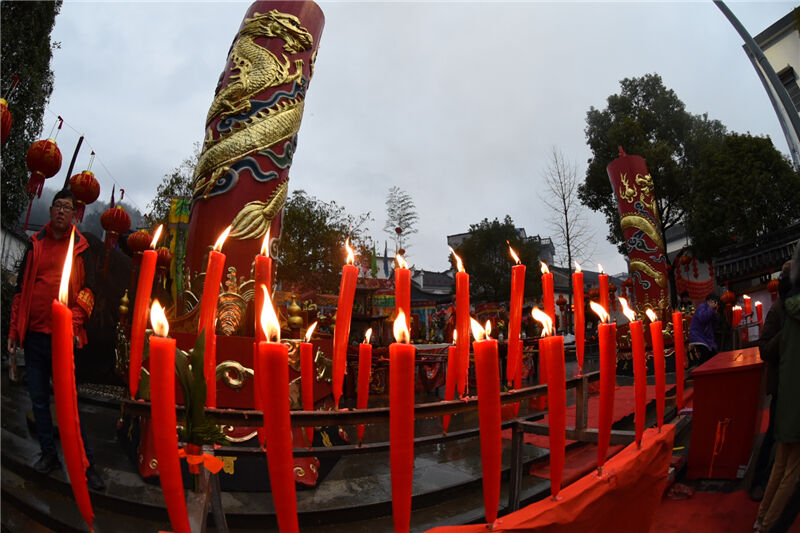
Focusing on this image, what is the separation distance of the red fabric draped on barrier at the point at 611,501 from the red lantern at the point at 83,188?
18.2ft

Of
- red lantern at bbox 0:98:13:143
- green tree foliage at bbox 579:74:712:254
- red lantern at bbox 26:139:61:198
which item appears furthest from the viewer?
green tree foliage at bbox 579:74:712:254

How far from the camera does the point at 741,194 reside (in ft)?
45.3

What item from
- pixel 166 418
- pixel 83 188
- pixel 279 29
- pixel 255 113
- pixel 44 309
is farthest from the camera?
pixel 83 188

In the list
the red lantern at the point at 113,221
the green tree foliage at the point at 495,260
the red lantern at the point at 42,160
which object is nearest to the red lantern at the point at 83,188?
the red lantern at the point at 42,160

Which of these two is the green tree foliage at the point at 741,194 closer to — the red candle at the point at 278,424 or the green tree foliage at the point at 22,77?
the red candle at the point at 278,424

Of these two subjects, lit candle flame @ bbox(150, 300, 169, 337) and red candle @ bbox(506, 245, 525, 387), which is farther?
red candle @ bbox(506, 245, 525, 387)

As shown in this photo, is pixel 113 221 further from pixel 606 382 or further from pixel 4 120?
Answer: pixel 606 382

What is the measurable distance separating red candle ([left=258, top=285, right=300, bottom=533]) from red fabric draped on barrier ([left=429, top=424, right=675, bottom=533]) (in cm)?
48

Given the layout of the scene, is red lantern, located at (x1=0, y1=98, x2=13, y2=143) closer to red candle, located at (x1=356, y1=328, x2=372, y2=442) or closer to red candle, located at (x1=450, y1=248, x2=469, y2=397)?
red candle, located at (x1=356, y1=328, x2=372, y2=442)

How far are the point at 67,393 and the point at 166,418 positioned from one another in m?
0.26

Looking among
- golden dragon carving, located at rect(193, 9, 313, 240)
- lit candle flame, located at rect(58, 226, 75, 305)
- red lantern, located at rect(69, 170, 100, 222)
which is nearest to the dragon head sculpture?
golden dragon carving, located at rect(193, 9, 313, 240)

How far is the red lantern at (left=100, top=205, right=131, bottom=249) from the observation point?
594cm

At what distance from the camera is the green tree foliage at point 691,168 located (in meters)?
13.5

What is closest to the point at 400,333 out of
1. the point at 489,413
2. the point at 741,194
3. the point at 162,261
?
the point at 489,413
